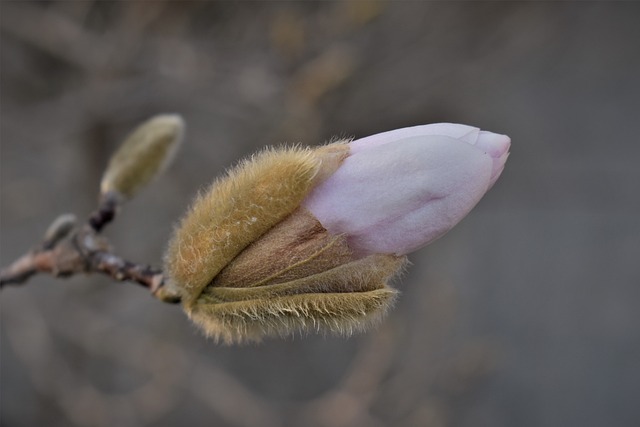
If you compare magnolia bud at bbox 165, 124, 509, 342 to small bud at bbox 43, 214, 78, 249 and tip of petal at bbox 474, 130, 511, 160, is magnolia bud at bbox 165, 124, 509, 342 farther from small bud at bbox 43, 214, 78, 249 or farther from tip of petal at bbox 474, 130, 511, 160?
small bud at bbox 43, 214, 78, 249

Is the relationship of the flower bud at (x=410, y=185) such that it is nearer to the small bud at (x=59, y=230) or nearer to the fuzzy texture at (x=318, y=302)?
the fuzzy texture at (x=318, y=302)

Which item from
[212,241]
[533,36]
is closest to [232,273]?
[212,241]

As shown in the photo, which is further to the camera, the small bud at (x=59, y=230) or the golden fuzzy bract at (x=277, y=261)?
the small bud at (x=59, y=230)

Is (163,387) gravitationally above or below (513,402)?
above

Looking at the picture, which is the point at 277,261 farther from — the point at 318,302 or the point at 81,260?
the point at 81,260

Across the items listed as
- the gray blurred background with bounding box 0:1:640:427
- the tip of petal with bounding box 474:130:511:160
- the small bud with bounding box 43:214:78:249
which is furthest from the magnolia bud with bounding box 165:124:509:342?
the small bud with bounding box 43:214:78:249

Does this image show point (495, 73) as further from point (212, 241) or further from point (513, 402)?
point (212, 241)

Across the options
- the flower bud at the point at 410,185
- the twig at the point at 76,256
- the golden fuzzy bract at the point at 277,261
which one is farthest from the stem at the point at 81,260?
the flower bud at the point at 410,185
